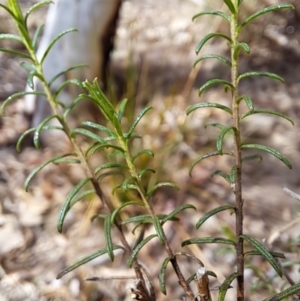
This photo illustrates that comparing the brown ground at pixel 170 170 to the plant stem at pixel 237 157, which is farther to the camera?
the brown ground at pixel 170 170

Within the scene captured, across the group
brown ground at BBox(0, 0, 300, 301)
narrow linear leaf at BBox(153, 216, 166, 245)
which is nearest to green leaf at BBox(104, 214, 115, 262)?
narrow linear leaf at BBox(153, 216, 166, 245)

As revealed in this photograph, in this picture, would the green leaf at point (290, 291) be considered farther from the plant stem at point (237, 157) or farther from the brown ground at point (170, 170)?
the brown ground at point (170, 170)

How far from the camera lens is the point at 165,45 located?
2.58 m

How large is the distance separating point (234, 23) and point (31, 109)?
144 cm

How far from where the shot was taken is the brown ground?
1.28 m

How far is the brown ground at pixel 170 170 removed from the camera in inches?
50.5

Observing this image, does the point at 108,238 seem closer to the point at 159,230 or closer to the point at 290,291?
the point at 159,230

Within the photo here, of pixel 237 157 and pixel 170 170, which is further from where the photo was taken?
pixel 170 170

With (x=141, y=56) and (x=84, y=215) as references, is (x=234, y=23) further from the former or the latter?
(x=141, y=56)

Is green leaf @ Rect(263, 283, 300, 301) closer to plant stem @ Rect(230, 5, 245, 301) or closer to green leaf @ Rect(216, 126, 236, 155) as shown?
plant stem @ Rect(230, 5, 245, 301)

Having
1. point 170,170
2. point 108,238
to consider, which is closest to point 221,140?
point 108,238

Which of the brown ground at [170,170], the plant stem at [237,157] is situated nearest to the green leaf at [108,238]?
the plant stem at [237,157]

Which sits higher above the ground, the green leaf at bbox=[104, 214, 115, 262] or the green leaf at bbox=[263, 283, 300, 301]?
the green leaf at bbox=[104, 214, 115, 262]

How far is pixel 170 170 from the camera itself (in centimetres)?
173
